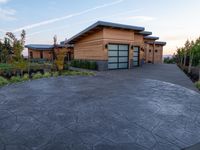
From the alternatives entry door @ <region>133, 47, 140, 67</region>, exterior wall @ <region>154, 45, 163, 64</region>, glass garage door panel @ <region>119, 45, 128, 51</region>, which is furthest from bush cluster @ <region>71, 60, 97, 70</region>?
exterior wall @ <region>154, 45, 163, 64</region>

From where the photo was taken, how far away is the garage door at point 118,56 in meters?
13.0

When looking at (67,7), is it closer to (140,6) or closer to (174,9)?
(140,6)

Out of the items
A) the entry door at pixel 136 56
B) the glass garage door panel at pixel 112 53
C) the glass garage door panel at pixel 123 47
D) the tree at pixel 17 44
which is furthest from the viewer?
the entry door at pixel 136 56

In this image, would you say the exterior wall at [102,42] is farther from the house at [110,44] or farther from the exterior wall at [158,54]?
the exterior wall at [158,54]

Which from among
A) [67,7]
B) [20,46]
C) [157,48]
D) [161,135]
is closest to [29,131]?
[161,135]

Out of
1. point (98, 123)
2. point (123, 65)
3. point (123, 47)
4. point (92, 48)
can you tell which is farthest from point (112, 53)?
point (98, 123)

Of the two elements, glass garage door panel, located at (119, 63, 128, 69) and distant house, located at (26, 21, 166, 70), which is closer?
distant house, located at (26, 21, 166, 70)

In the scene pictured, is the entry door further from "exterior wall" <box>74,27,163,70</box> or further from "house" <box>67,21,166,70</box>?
"exterior wall" <box>74,27,163,70</box>

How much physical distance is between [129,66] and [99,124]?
11595 mm


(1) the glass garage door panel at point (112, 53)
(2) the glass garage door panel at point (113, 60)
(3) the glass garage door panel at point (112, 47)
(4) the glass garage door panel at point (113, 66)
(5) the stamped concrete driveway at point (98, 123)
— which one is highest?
(3) the glass garage door panel at point (112, 47)

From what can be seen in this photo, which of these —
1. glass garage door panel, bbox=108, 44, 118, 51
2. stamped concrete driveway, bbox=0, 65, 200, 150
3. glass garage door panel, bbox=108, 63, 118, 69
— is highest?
glass garage door panel, bbox=108, 44, 118, 51

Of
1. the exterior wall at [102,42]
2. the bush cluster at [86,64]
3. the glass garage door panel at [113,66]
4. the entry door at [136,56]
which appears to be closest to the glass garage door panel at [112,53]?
the exterior wall at [102,42]

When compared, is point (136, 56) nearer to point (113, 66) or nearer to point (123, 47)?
point (123, 47)

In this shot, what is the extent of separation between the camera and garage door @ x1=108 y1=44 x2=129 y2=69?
42.5 feet
